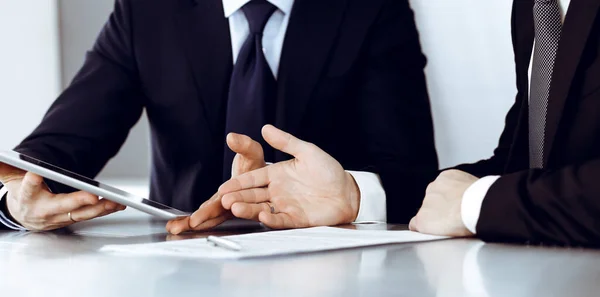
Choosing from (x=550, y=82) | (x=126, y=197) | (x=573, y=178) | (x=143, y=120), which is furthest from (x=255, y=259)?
(x=143, y=120)

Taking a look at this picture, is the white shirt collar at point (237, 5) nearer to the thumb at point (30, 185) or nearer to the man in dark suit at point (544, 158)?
the man in dark suit at point (544, 158)

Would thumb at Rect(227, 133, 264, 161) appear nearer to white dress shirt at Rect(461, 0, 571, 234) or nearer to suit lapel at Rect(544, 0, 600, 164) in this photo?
white dress shirt at Rect(461, 0, 571, 234)

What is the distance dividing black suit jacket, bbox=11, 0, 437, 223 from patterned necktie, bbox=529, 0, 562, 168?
650 mm

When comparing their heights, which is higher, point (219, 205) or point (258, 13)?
point (258, 13)

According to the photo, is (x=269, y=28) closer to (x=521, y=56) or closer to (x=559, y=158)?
(x=521, y=56)

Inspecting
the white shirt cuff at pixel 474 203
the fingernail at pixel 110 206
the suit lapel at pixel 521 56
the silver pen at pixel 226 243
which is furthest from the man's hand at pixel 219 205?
the suit lapel at pixel 521 56

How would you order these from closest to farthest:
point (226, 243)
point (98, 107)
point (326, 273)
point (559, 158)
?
1. point (326, 273)
2. point (226, 243)
3. point (559, 158)
4. point (98, 107)

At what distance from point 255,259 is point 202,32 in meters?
1.37

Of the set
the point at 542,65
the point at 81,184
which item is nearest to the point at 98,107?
the point at 81,184

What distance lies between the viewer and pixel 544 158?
1318 mm

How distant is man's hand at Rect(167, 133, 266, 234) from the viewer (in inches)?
43.6

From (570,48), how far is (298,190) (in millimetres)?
498

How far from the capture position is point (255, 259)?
760mm

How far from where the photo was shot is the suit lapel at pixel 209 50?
6.67ft
